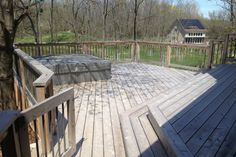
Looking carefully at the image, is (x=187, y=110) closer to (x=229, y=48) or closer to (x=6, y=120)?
(x=6, y=120)

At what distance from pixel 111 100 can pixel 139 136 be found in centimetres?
182

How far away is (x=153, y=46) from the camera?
8719 millimetres

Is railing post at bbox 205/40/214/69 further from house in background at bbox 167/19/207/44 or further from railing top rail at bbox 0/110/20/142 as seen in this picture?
house in background at bbox 167/19/207/44

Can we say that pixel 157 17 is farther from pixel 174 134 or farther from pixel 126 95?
pixel 174 134

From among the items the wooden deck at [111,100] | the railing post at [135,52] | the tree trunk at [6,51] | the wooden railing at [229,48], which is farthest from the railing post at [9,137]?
the railing post at [135,52]

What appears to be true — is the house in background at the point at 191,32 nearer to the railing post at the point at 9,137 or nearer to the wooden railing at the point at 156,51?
the wooden railing at the point at 156,51

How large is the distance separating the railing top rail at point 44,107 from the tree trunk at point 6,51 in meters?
1.95

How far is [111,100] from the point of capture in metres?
4.56

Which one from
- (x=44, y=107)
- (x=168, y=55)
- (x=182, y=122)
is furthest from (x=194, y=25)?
(x=44, y=107)

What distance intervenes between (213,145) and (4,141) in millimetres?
2004

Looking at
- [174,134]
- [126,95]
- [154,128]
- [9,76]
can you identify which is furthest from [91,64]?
[174,134]

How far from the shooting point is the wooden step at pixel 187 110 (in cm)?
234

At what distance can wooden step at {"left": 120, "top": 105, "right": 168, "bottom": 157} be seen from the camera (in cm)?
246

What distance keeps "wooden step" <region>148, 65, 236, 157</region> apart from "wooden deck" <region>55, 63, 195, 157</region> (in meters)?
0.31
